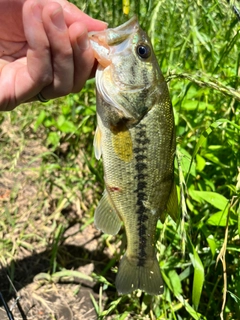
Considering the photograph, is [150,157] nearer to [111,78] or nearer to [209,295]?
[111,78]

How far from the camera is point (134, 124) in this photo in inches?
64.4

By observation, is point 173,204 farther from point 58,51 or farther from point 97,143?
point 58,51

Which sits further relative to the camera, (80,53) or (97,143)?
(97,143)

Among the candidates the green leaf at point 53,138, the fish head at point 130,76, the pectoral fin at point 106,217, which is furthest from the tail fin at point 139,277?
the green leaf at point 53,138

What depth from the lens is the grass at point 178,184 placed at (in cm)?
202

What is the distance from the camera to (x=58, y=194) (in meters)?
2.75

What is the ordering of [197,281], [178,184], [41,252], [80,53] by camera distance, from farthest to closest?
[41,252] < [178,184] < [197,281] < [80,53]

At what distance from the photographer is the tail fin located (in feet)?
5.95

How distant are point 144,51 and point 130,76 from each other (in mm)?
101

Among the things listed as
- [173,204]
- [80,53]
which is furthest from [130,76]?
[173,204]

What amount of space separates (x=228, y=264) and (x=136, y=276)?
0.50 metres

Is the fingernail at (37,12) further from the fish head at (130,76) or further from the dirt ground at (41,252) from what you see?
the dirt ground at (41,252)

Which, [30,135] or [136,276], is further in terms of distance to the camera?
[30,135]

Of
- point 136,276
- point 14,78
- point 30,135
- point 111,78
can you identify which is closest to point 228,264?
point 136,276
